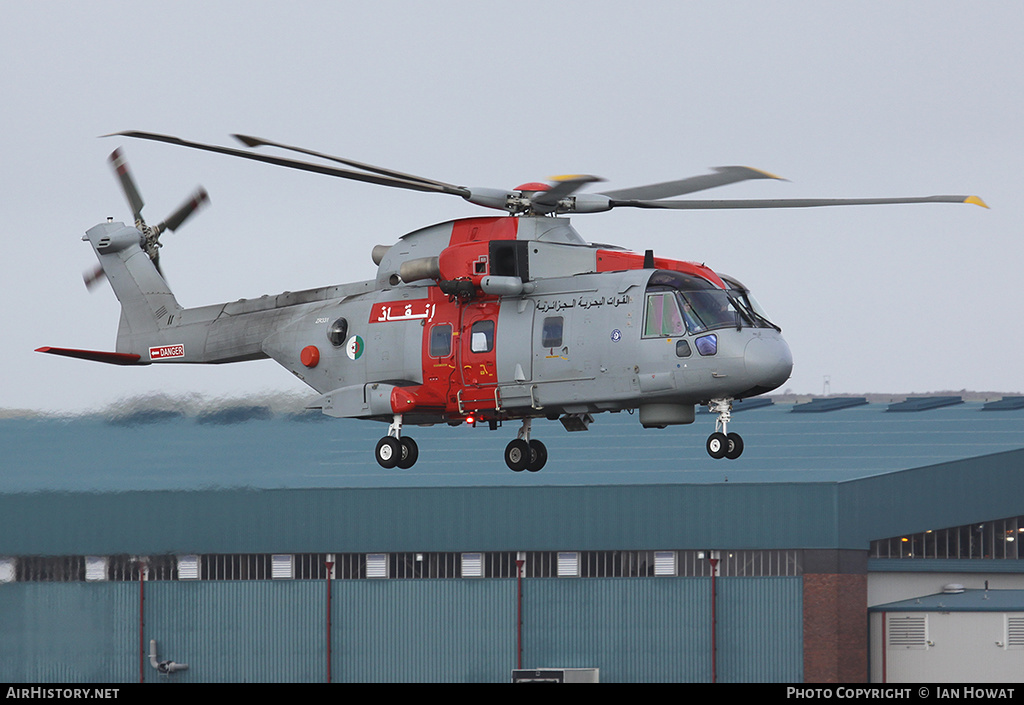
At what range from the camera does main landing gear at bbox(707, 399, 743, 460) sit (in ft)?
102

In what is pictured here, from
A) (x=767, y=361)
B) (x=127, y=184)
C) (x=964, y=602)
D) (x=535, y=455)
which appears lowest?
(x=964, y=602)

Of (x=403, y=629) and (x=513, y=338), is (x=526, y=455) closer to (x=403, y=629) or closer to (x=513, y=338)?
(x=513, y=338)

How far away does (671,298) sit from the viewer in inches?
1225

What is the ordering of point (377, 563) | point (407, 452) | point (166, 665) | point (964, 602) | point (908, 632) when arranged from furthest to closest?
point (166, 665) → point (377, 563) → point (908, 632) → point (964, 602) → point (407, 452)

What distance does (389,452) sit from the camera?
3375 centimetres

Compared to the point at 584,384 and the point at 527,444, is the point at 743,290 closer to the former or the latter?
the point at 584,384

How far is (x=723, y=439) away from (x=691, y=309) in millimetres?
2465

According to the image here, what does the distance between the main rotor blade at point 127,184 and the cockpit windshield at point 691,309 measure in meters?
14.3

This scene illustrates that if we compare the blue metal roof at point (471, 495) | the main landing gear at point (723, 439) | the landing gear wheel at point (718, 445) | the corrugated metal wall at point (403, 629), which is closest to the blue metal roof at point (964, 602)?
the blue metal roof at point (471, 495)

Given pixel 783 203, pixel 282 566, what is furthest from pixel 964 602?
pixel 783 203

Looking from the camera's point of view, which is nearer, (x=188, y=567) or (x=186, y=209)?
(x=186, y=209)

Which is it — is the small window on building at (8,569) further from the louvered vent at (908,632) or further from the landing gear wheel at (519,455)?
the landing gear wheel at (519,455)

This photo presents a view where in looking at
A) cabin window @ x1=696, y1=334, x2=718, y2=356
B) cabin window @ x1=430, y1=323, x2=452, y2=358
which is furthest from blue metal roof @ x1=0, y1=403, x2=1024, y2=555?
cabin window @ x1=696, y1=334, x2=718, y2=356

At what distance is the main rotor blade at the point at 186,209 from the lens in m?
39.2
